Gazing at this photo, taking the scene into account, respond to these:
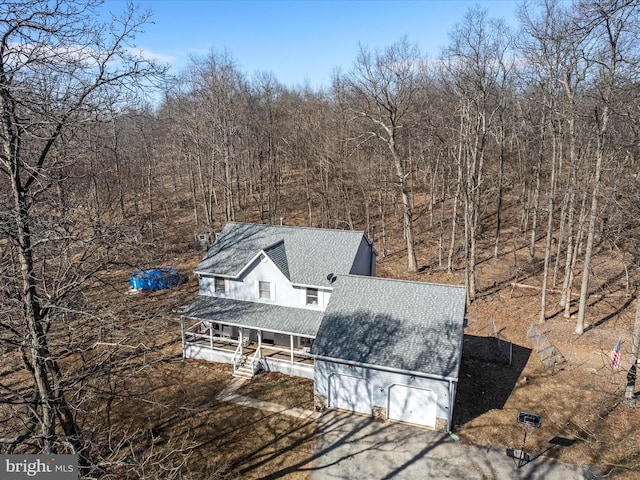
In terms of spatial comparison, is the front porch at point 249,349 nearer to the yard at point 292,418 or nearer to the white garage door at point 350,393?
the yard at point 292,418

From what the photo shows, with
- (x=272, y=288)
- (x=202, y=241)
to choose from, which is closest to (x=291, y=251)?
(x=272, y=288)

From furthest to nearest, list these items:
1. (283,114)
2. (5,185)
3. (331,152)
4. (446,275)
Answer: (283,114) → (331,152) → (446,275) → (5,185)

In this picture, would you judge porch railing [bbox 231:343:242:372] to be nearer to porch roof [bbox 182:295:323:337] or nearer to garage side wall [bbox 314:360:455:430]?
porch roof [bbox 182:295:323:337]

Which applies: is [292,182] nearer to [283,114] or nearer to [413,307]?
[283,114]

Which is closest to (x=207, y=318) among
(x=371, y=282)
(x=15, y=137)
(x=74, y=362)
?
(x=74, y=362)

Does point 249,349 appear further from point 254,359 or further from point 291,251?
point 291,251

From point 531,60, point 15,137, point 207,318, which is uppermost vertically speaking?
point 531,60

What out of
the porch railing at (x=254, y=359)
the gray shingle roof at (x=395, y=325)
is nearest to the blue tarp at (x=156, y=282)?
the porch railing at (x=254, y=359)

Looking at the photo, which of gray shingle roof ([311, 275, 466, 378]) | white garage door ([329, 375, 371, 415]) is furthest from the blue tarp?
white garage door ([329, 375, 371, 415])
